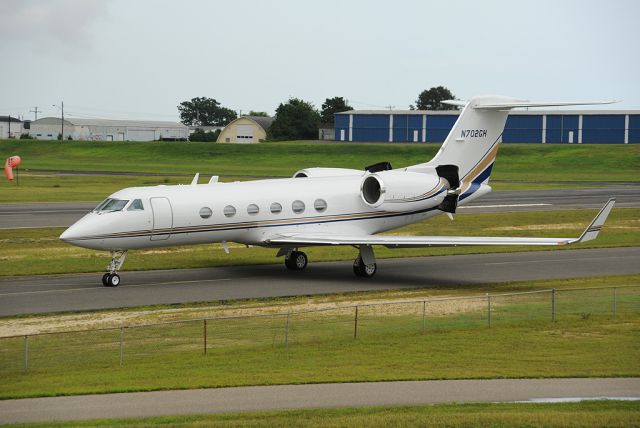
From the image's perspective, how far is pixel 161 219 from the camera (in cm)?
3155

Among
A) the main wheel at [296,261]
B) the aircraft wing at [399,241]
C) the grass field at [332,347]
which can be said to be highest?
the aircraft wing at [399,241]

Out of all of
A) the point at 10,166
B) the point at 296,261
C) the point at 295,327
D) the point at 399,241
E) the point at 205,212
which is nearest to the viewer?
the point at 295,327

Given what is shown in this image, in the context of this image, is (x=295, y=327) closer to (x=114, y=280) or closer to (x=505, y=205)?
(x=114, y=280)

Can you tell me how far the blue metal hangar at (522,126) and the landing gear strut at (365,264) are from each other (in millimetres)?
91557

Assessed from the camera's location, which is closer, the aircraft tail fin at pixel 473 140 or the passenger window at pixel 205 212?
the passenger window at pixel 205 212

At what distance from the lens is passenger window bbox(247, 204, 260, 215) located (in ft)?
109

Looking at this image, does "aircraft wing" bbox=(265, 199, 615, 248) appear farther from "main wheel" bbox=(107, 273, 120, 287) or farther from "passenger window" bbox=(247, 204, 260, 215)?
"main wheel" bbox=(107, 273, 120, 287)

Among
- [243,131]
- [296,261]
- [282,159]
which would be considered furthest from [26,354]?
[243,131]

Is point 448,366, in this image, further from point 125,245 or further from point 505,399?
point 125,245

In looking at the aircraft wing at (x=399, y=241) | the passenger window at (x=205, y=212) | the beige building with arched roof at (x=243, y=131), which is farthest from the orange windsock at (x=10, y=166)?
the beige building with arched roof at (x=243, y=131)

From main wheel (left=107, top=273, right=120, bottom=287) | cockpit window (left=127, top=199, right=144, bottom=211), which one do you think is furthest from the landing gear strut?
main wheel (left=107, top=273, right=120, bottom=287)

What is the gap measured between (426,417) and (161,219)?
17.0m

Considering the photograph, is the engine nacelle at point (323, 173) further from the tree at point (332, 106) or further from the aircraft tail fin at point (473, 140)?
the tree at point (332, 106)

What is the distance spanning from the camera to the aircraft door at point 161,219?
31.5m
